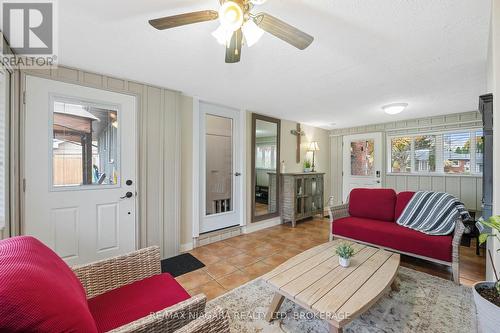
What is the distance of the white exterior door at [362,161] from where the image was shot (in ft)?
16.1

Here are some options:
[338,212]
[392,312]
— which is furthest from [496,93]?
[338,212]

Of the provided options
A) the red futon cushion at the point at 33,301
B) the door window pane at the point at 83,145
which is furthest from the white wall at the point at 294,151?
the red futon cushion at the point at 33,301

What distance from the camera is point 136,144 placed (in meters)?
2.56

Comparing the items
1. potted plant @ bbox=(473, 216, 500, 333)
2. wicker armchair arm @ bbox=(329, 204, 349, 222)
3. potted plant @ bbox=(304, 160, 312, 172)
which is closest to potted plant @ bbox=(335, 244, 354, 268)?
potted plant @ bbox=(473, 216, 500, 333)

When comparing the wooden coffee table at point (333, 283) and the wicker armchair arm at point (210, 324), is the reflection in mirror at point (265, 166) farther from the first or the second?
the wicker armchair arm at point (210, 324)

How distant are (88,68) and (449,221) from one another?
430 centimetres

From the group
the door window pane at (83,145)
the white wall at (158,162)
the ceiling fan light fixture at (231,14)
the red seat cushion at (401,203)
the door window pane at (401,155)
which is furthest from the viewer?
the door window pane at (401,155)

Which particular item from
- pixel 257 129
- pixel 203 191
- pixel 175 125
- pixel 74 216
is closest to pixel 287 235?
Result: pixel 203 191

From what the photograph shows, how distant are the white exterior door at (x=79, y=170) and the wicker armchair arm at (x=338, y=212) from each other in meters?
2.67

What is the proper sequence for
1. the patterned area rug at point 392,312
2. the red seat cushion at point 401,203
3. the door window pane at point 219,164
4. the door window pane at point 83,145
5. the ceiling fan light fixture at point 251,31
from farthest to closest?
the door window pane at point 219,164 < the red seat cushion at point 401,203 < the door window pane at point 83,145 < the patterned area rug at point 392,312 < the ceiling fan light fixture at point 251,31

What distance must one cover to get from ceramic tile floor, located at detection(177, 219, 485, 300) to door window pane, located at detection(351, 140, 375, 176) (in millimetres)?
2099

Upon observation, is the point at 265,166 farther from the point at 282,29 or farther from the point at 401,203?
the point at 282,29

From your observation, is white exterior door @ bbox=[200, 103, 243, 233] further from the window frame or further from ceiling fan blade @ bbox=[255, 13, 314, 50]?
the window frame

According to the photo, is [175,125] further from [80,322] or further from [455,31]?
[455,31]
